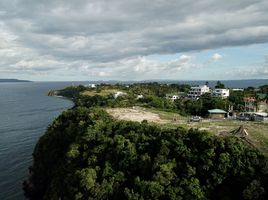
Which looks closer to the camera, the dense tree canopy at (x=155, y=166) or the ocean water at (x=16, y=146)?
the dense tree canopy at (x=155, y=166)

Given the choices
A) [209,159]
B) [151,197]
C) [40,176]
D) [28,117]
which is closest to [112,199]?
[151,197]

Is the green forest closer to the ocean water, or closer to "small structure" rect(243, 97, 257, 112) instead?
the ocean water

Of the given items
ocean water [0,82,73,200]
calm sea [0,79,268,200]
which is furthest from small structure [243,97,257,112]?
calm sea [0,79,268,200]

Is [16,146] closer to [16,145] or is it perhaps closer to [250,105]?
[16,145]

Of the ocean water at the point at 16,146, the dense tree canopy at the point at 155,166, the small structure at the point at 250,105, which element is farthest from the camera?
the small structure at the point at 250,105

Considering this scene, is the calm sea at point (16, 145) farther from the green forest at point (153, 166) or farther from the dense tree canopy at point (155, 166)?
the dense tree canopy at point (155, 166)

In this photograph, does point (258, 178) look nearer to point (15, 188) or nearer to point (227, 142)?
point (227, 142)

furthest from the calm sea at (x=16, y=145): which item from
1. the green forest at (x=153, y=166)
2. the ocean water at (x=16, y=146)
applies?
the green forest at (x=153, y=166)

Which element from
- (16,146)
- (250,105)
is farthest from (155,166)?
(250,105)
